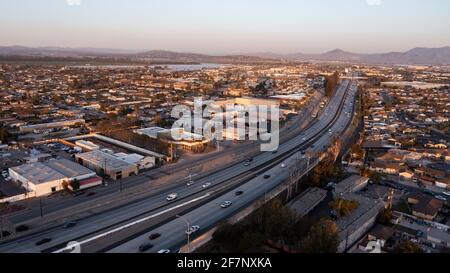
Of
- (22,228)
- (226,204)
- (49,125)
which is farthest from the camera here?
(49,125)

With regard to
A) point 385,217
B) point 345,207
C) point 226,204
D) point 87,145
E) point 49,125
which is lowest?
point 385,217

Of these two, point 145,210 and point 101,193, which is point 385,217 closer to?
point 145,210

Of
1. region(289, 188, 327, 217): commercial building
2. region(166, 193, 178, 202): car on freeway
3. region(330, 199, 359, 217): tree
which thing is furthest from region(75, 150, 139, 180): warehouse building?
region(330, 199, 359, 217): tree

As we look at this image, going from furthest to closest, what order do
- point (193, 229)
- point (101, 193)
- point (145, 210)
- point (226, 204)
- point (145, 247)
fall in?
point (101, 193) < point (226, 204) < point (145, 210) < point (193, 229) < point (145, 247)

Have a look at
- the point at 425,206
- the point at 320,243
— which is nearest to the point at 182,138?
the point at 425,206
